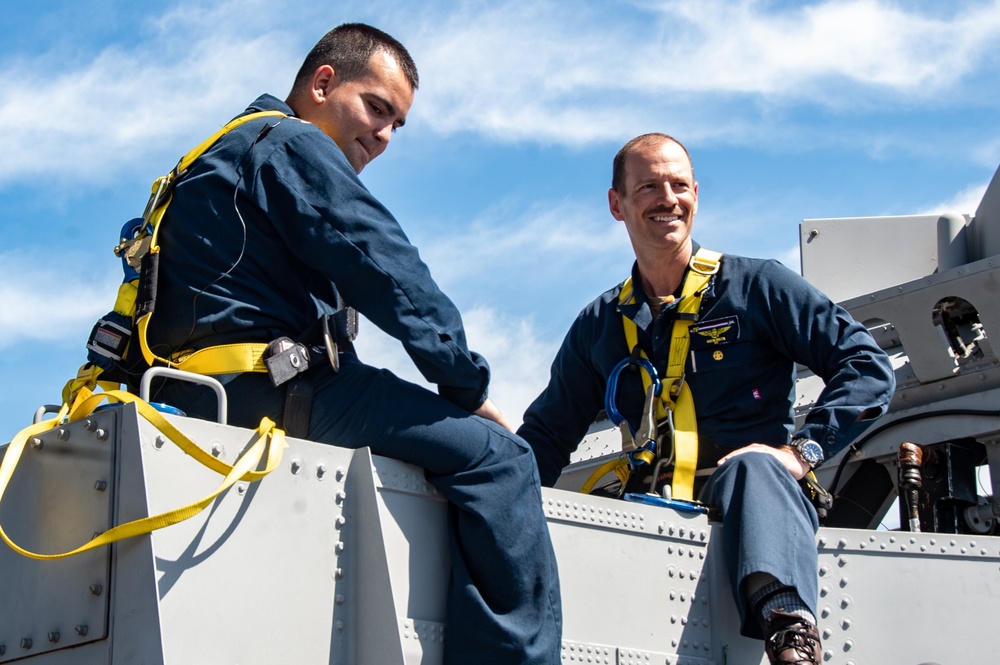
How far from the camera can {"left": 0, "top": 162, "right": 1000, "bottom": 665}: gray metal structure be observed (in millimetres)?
3400

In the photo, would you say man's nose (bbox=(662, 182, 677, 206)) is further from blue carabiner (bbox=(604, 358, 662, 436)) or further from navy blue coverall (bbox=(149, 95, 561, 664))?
navy blue coverall (bbox=(149, 95, 561, 664))

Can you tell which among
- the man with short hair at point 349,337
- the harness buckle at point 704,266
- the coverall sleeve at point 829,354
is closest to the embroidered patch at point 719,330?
the coverall sleeve at point 829,354

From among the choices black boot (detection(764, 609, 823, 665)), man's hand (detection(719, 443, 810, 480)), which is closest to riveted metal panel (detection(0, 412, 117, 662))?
black boot (detection(764, 609, 823, 665))

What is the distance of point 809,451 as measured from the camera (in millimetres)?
5082

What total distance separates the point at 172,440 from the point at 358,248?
82 centimetres

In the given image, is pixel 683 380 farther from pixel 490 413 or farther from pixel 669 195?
pixel 490 413

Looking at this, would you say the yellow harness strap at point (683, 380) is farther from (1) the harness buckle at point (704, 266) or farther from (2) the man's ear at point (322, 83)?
(2) the man's ear at point (322, 83)

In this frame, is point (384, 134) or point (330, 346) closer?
point (330, 346)

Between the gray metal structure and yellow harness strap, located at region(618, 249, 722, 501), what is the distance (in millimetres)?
480

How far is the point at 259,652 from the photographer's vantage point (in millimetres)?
3504

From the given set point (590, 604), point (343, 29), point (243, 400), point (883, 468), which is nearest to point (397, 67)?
point (343, 29)

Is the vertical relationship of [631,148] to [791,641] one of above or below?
above

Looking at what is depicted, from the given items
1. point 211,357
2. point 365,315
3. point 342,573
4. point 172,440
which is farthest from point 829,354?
point 172,440

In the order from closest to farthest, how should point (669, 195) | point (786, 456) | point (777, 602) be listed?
point (777, 602) → point (786, 456) → point (669, 195)
